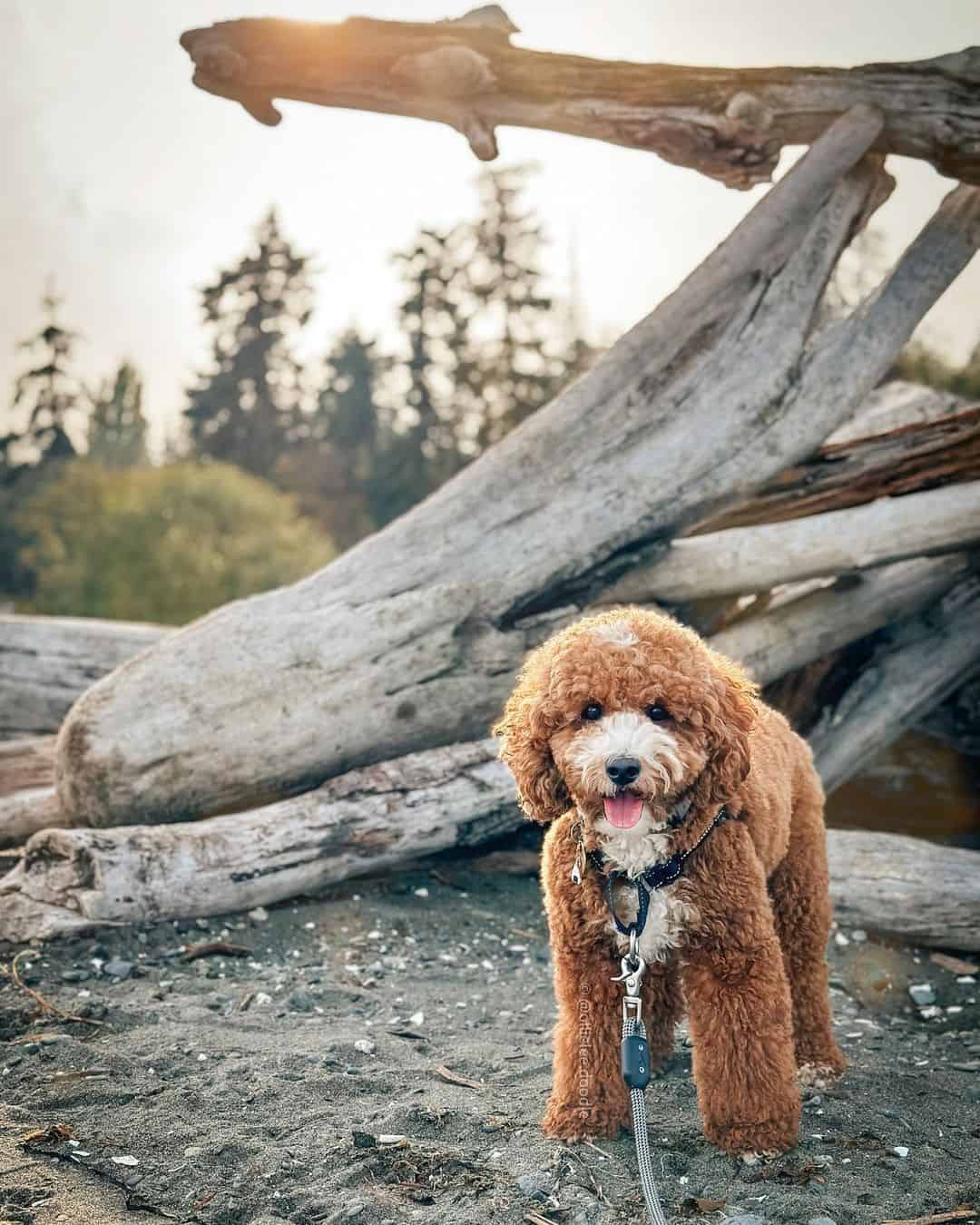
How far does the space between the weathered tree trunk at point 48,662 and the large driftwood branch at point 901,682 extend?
5685 mm

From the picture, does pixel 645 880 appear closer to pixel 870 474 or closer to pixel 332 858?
pixel 332 858

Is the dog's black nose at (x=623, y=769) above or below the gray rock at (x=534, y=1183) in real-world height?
above

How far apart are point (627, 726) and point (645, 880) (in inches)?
24.8

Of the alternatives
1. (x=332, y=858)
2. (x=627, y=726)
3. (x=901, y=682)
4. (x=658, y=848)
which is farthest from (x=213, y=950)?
(x=901, y=682)

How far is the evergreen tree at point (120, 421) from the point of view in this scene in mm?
37594

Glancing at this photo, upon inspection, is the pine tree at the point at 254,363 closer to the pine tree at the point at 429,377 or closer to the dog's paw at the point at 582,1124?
the pine tree at the point at 429,377

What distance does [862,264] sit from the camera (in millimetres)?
20922

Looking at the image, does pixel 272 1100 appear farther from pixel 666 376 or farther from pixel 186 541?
pixel 186 541

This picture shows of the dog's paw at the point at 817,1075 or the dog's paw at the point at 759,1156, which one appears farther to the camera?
the dog's paw at the point at 817,1075

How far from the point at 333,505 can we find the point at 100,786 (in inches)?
1120

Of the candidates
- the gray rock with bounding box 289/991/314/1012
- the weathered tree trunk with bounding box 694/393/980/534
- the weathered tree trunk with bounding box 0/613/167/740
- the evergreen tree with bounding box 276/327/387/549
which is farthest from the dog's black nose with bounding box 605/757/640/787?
the evergreen tree with bounding box 276/327/387/549

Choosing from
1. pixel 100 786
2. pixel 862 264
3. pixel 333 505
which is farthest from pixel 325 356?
pixel 100 786

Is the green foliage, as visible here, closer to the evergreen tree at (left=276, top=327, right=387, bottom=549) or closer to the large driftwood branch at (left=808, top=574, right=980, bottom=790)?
the evergreen tree at (left=276, top=327, right=387, bottom=549)

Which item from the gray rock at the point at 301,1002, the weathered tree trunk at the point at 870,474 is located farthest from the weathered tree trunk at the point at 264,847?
the weathered tree trunk at the point at 870,474
